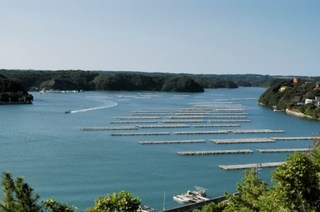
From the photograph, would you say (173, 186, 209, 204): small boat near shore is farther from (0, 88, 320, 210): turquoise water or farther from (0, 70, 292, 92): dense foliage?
(0, 70, 292, 92): dense foliage

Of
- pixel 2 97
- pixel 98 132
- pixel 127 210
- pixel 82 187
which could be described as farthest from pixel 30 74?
pixel 127 210

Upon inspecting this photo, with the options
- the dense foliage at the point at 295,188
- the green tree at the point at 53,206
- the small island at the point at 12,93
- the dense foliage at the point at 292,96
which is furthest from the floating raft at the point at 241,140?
the small island at the point at 12,93

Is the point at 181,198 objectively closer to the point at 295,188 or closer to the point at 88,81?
the point at 295,188

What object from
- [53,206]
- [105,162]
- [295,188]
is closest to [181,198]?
[105,162]

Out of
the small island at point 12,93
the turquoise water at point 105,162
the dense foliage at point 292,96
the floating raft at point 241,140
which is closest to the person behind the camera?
the turquoise water at point 105,162

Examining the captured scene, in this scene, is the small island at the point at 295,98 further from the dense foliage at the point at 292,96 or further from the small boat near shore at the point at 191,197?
the small boat near shore at the point at 191,197

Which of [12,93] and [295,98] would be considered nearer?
→ [12,93]
